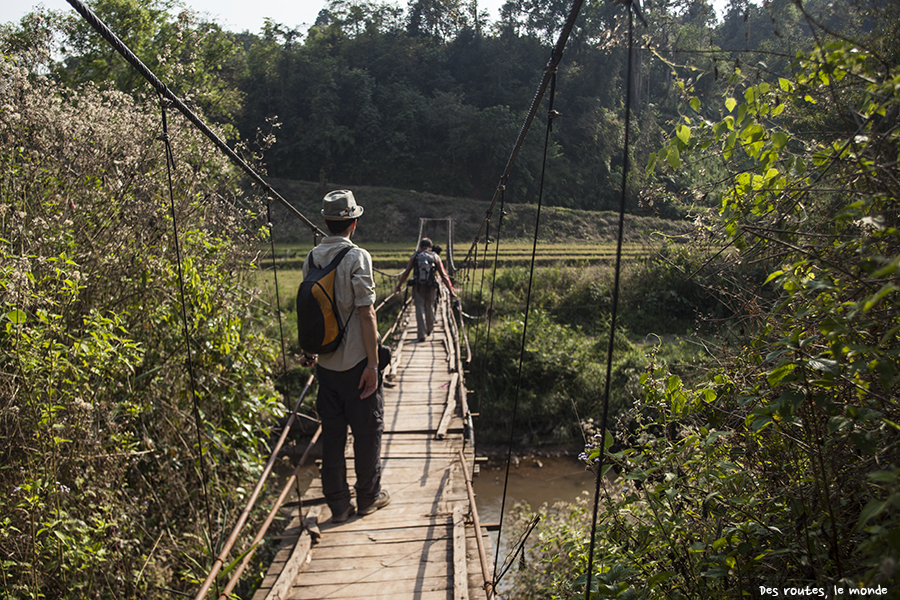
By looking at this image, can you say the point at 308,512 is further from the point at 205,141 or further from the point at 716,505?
the point at 205,141

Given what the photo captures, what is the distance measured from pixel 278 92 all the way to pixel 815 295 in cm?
3670

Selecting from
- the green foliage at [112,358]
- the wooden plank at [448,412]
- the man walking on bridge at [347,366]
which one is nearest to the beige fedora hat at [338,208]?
the man walking on bridge at [347,366]

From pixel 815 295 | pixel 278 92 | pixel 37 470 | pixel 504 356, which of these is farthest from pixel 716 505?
pixel 278 92

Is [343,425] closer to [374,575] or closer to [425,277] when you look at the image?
[374,575]

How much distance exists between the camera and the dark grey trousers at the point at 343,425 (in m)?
2.38

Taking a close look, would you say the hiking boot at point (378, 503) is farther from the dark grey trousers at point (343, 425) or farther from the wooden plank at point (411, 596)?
the wooden plank at point (411, 596)

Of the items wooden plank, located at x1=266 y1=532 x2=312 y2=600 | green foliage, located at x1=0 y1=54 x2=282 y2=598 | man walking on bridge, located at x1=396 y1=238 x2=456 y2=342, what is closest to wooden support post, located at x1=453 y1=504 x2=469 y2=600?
wooden plank, located at x1=266 y1=532 x2=312 y2=600

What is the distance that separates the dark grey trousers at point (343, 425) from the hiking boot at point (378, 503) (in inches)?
4.0

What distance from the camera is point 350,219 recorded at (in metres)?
2.40

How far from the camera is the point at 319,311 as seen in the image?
2.24m

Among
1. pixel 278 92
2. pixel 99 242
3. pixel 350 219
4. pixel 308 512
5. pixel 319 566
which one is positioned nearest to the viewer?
pixel 319 566

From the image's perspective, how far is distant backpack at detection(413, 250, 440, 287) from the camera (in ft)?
17.9

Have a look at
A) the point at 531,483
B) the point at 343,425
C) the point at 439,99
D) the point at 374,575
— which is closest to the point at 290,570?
the point at 374,575

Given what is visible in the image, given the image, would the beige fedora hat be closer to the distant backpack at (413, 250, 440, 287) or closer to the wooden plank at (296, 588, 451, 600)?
the wooden plank at (296, 588, 451, 600)
